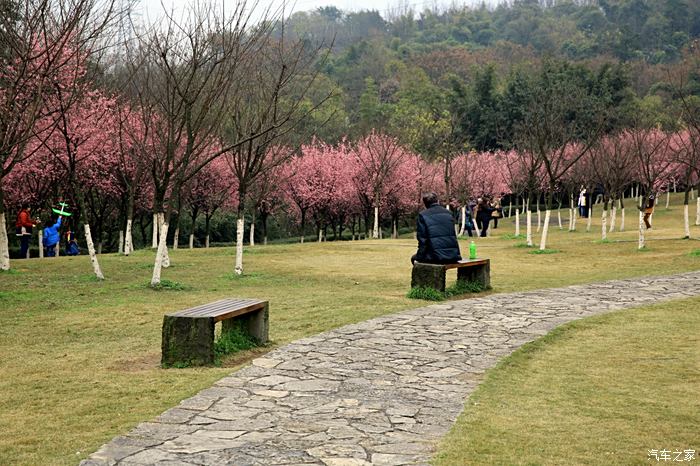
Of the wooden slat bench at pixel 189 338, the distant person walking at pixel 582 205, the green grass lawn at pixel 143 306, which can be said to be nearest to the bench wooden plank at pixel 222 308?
the wooden slat bench at pixel 189 338

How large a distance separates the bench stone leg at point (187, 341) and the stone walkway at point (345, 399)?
55 cm

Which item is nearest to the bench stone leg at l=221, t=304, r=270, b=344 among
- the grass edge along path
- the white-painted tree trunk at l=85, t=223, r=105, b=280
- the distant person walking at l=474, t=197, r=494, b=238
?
the grass edge along path

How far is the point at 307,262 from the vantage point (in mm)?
22438

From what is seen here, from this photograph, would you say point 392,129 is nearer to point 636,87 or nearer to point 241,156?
point 241,156

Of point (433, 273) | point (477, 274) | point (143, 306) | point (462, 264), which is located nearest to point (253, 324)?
point (143, 306)

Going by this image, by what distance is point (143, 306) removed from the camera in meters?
12.8

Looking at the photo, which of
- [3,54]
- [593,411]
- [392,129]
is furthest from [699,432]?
[392,129]

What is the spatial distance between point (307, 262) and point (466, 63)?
8521 centimetres

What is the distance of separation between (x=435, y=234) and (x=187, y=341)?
6.64 m

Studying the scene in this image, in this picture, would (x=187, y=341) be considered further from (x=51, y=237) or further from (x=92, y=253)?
(x=51, y=237)

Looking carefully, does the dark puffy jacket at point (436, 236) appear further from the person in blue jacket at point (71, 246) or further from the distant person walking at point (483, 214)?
the distant person walking at point (483, 214)

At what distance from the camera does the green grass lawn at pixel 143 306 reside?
610 cm

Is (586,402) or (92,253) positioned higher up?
(92,253)

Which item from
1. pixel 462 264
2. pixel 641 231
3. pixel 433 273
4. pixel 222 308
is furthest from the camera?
pixel 641 231
